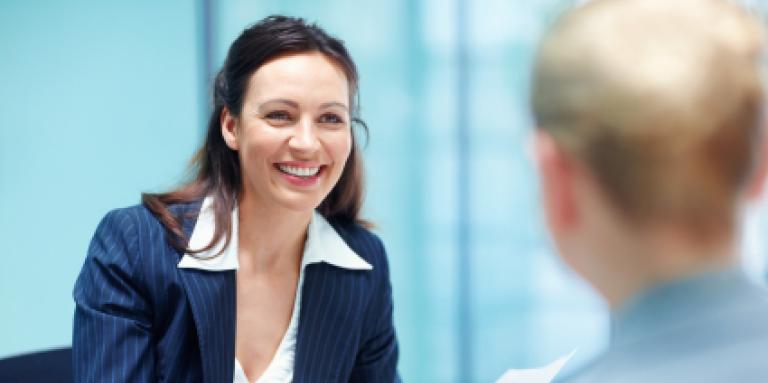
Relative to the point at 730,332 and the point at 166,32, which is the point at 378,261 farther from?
the point at 166,32

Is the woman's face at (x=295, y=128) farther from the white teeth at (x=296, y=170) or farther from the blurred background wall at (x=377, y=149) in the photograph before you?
the blurred background wall at (x=377, y=149)

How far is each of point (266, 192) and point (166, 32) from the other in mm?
1893

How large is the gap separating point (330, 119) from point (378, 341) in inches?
17.3

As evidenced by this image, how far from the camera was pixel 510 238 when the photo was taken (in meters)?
3.22

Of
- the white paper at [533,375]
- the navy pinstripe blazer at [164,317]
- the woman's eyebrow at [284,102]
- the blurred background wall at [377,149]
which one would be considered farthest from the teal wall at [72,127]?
the white paper at [533,375]

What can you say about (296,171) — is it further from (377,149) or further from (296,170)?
(377,149)

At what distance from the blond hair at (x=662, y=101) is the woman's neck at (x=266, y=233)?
3.62ft

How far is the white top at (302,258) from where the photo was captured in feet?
5.08

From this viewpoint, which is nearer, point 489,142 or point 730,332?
point 730,332

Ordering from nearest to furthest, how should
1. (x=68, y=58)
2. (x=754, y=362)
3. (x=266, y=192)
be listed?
(x=754, y=362), (x=266, y=192), (x=68, y=58)

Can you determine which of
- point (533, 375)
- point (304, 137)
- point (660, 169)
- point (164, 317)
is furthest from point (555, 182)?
point (164, 317)

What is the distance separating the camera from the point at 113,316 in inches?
57.4

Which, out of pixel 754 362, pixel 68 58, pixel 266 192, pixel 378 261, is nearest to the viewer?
pixel 754 362

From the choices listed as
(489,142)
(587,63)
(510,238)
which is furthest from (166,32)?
(587,63)
